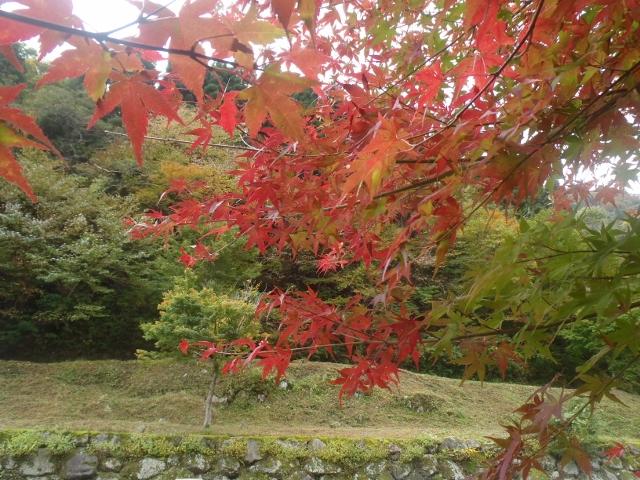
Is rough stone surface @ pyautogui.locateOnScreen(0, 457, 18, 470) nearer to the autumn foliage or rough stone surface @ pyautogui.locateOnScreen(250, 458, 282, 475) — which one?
rough stone surface @ pyautogui.locateOnScreen(250, 458, 282, 475)

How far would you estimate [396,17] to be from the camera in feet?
6.38

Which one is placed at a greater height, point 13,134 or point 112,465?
point 13,134

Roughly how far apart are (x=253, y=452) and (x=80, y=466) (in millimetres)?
1217

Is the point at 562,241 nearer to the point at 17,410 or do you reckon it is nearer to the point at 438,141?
the point at 438,141

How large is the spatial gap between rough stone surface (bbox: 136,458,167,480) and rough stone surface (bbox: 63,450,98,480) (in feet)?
1.04

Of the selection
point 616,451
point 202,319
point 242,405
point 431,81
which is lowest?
point 242,405

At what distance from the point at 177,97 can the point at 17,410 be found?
4.59 m

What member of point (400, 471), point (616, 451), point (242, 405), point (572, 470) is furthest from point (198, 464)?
point (572, 470)

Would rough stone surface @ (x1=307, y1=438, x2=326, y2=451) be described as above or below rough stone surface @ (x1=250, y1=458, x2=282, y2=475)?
above

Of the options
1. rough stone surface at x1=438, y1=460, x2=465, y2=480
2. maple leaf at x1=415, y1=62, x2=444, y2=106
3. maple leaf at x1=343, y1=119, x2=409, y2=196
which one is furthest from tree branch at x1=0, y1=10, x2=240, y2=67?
rough stone surface at x1=438, y1=460, x2=465, y2=480

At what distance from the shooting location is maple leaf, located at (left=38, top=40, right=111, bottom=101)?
54cm

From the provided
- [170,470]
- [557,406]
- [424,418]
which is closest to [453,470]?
[424,418]

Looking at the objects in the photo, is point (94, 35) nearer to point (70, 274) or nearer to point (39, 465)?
point (39, 465)

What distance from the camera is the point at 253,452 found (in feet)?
11.5
